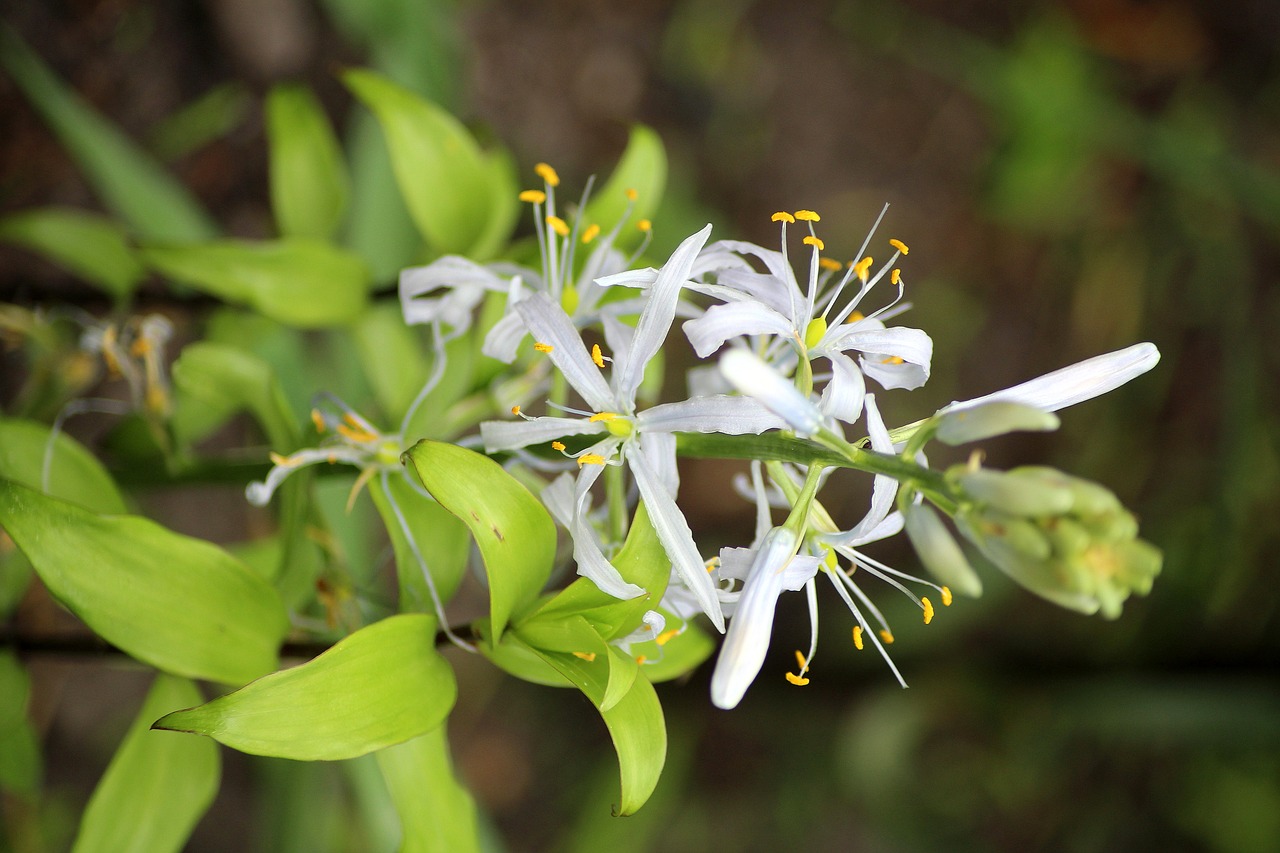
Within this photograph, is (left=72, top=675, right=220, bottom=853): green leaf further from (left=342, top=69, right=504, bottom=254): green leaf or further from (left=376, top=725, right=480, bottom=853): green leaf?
(left=342, top=69, right=504, bottom=254): green leaf

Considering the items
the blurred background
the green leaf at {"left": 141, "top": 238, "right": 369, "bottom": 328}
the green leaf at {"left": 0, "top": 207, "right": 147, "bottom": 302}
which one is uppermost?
the green leaf at {"left": 141, "top": 238, "right": 369, "bottom": 328}

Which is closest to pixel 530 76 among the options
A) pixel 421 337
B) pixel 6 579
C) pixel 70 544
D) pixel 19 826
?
pixel 421 337

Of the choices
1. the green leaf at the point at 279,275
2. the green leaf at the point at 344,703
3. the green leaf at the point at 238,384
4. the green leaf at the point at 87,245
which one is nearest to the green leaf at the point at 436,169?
the green leaf at the point at 279,275

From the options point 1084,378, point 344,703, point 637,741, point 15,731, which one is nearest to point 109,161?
point 15,731

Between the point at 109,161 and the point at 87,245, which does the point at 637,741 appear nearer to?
the point at 87,245

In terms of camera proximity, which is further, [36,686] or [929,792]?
[929,792]

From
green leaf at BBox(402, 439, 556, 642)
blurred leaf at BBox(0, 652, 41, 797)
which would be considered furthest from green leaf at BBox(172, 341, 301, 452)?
blurred leaf at BBox(0, 652, 41, 797)

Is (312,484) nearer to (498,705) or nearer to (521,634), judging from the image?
(521,634)
